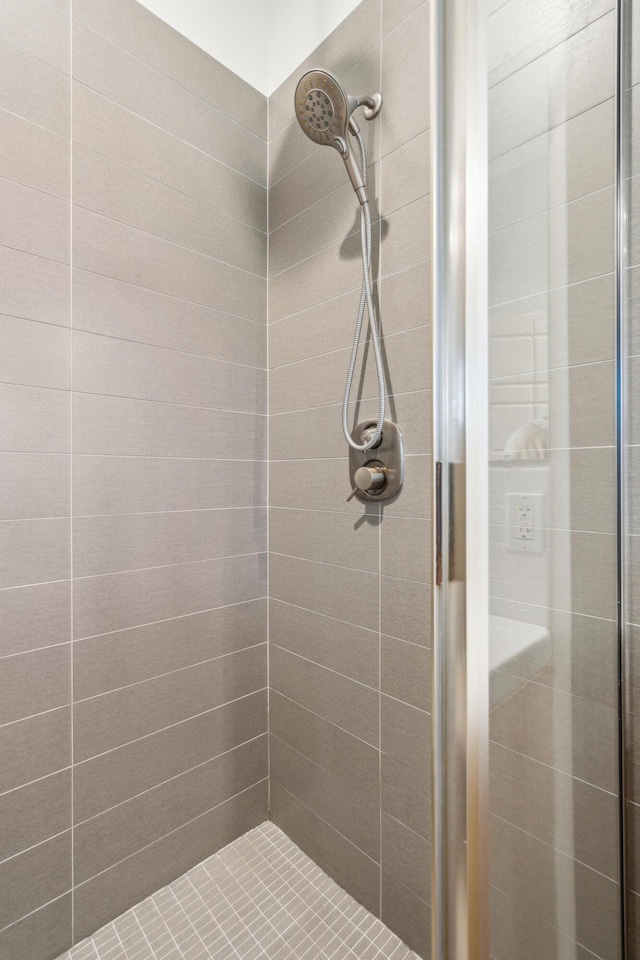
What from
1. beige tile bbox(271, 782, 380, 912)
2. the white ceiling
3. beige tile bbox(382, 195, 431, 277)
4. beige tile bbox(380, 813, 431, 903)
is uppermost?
the white ceiling

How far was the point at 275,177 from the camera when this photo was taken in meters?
1.35

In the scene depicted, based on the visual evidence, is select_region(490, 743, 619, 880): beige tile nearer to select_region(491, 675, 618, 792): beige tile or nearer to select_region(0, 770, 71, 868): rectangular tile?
select_region(491, 675, 618, 792): beige tile

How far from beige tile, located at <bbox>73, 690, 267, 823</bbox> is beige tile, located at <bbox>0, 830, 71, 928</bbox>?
2.6 inches

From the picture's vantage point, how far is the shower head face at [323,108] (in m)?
0.91

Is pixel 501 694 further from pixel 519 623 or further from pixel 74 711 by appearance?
pixel 74 711

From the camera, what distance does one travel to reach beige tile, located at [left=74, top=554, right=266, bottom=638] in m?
1.04

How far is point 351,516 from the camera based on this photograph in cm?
113

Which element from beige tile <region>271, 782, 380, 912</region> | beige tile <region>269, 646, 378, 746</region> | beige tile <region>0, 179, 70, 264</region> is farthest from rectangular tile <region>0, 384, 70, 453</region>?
beige tile <region>271, 782, 380, 912</region>

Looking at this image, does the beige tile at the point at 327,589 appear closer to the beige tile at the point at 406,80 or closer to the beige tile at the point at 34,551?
the beige tile at the point at 34,551

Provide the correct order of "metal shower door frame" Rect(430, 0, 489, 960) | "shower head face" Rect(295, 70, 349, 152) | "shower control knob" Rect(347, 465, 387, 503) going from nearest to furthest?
"metal shower door frame" Rect(430, 0, 489, 960), "shower head face" Rect(295, 70, 349, 152), "shower control knob" Rect(347, 465, 387, 503)

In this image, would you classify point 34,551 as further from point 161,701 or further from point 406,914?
point 406,914

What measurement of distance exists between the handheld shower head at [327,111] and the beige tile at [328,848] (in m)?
1.49

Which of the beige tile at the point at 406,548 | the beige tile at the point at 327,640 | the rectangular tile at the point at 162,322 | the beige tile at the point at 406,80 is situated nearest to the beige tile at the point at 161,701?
the beige tile at the point at 327,640

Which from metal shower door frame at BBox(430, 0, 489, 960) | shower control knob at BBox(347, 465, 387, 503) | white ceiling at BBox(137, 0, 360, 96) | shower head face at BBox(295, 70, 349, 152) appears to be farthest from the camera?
white ceiling at BBox(137, 0, 360, 96)
